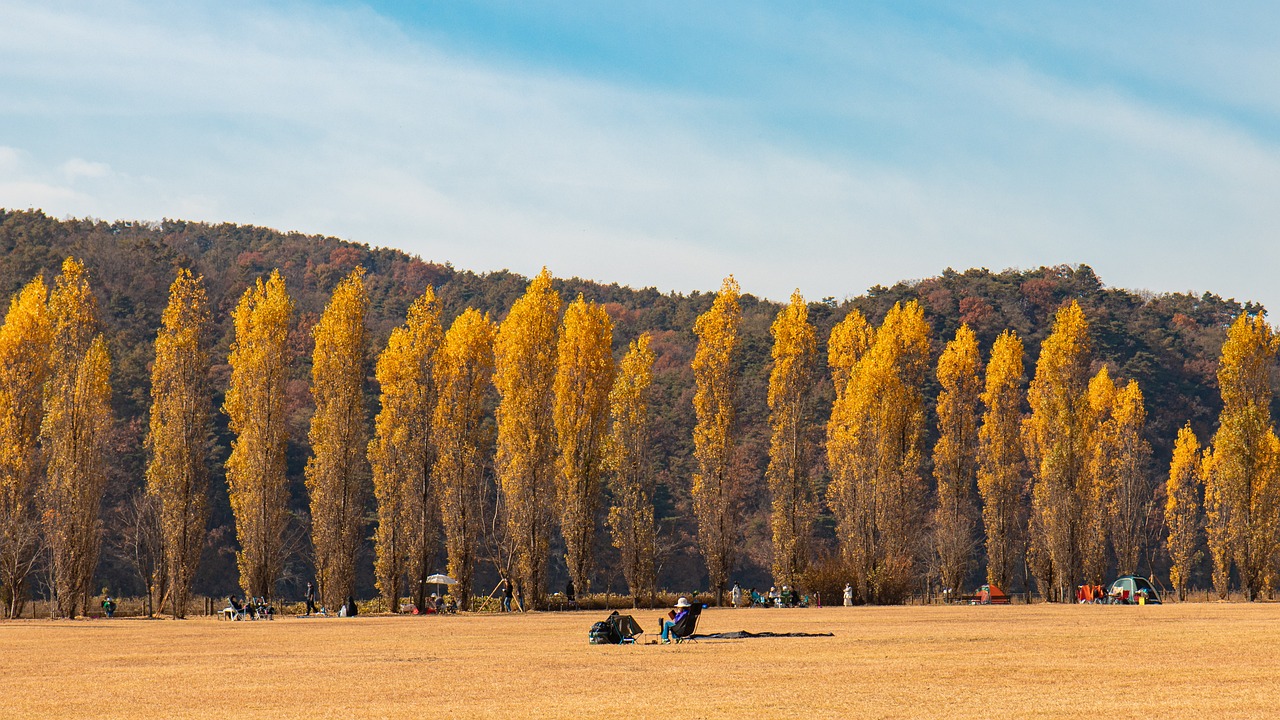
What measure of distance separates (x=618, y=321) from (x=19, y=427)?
6905 cm

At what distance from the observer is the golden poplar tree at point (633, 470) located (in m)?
48.1

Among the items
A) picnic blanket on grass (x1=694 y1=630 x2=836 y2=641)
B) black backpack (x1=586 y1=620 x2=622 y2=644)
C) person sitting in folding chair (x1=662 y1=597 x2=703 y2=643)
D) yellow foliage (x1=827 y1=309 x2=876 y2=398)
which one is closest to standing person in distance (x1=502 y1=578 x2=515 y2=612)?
yellow foliage (x1=827 y1=309 x2=876 y2=398)

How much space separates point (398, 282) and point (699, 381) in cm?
7000

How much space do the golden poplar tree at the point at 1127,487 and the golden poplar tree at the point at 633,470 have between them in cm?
2404

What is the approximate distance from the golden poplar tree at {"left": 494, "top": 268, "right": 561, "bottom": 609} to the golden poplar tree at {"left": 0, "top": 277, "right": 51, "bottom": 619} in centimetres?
1612

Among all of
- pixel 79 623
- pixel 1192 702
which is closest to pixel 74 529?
pixel 79 623

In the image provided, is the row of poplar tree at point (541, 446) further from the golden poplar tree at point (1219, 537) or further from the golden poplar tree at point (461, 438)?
the golden poplar tree at point (1219, 537)

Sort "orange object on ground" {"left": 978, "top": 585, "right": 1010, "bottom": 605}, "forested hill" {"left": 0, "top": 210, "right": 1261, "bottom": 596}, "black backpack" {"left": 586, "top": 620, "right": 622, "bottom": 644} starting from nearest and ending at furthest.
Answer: "black backpack" {"left": 586, "top": 620, "right": 622, "bottom": 644}
"orange object on ground" {"left": 978, "top": 585, "right": 1010, "bottom": 605}
"forested hill" {"left": 0, "top": 210, "right": 1261, "bottom": 596}

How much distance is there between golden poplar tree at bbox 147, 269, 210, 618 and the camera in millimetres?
43562

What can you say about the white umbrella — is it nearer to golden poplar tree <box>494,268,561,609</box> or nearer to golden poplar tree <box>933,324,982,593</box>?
golden poplar tree <box>494,268,561,609</box>

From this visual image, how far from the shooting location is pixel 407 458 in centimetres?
4572

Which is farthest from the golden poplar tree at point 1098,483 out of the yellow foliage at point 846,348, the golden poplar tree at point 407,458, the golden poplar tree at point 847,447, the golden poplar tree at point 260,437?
the golden poplar tree at point 260,437

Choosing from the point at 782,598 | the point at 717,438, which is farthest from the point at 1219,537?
the point at 717,438

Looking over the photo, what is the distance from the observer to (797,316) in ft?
175
